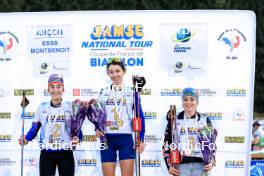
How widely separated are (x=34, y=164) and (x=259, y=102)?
19679 mm

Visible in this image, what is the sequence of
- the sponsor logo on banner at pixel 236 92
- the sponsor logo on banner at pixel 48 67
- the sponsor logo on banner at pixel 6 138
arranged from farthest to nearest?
1. the sponsor logo on banner at pixel 6 138
2. the sponsor logo on banner at pixel 48 67
3. the sponsor logo on banner at pixel 236 92

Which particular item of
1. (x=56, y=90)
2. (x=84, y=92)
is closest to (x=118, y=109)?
(x=84, y=92)

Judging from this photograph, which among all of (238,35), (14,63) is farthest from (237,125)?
(14,63)

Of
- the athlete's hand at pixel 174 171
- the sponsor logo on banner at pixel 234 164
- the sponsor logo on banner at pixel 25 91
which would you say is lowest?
the athlete's hand at pixel 174 171

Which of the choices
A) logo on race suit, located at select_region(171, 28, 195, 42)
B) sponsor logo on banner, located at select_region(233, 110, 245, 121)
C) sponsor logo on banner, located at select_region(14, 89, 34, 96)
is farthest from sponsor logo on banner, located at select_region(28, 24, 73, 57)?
sponsor logo on banner, located at select_region(233, 110, 245, 121)

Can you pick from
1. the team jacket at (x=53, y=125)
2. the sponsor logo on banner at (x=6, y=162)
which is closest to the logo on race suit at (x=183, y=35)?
the team jacket at (x=53, y=125)

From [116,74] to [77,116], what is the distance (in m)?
0.53

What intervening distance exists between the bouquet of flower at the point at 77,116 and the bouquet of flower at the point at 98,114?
0.07 m

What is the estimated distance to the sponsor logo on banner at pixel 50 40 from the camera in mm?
5605

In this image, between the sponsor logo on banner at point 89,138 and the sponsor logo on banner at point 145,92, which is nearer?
the sponsor logo on banner at point 145,92

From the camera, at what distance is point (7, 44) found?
18.7ft

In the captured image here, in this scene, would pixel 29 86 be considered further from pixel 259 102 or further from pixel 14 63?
pixel 259 102

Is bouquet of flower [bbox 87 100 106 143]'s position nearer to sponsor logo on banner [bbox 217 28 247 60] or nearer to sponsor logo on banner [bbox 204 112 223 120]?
sponsor logo on banner [bbox 204 112 223 120]

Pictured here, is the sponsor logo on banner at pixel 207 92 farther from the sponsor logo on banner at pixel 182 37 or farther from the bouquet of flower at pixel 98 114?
the bouquet of flower at pixel 98 114
